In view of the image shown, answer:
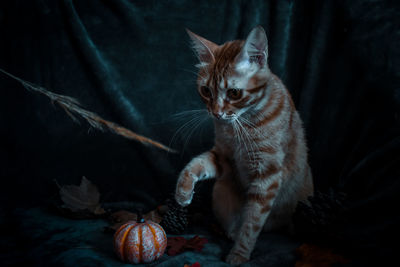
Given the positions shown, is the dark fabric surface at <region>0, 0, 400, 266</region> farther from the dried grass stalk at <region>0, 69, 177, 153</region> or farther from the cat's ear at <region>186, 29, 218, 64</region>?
the cat's ear at <region>186, 29, 218, 64</region>

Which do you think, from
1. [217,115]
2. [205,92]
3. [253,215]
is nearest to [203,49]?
[205,92]

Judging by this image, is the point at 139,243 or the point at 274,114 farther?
the point at 274,114

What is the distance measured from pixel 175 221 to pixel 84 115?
83 centimetres

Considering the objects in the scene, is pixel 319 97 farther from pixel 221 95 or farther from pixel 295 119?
pixel 221 95

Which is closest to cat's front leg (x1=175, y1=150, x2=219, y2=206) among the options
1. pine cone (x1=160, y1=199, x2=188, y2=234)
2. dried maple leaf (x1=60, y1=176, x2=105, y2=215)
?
pine cone (x1=160, y1=199, x2=188, y2=234)

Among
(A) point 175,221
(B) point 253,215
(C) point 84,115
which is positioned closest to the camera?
(B) point 253,215

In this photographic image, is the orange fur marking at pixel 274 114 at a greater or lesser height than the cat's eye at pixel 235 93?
lesser

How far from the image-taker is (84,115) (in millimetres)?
1773

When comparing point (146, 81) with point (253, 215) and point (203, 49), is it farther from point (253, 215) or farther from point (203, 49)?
point (253, 215)

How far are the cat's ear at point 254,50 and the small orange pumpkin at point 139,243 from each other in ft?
2.47

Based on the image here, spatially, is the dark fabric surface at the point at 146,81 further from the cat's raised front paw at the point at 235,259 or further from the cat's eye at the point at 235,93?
the cat's eye at the point at 235,93

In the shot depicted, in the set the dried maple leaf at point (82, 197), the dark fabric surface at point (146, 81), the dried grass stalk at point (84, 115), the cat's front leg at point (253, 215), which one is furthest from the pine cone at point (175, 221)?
the dried grass stalk at point (84, 115)

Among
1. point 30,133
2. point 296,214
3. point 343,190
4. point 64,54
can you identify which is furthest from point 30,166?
point 343,190

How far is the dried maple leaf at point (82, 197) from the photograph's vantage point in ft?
5.23
